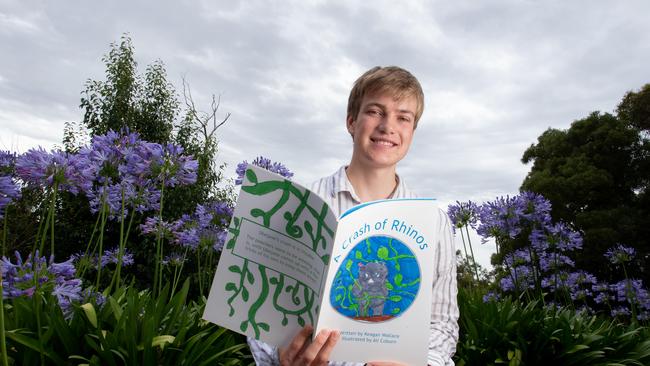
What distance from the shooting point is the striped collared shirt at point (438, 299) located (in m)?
1.87

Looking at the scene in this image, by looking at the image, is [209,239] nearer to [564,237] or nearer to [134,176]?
[134,176]

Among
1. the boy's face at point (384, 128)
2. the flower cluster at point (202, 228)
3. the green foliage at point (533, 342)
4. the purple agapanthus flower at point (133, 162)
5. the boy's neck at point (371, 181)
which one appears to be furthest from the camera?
the flower cluster at point (202, 228)

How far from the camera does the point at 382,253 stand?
1.56 m

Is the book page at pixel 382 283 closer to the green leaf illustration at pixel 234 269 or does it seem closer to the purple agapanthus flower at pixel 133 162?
the green leaf illustration at pixel 234 269

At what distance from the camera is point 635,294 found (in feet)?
23.0

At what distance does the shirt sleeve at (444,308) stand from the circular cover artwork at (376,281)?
336 mm

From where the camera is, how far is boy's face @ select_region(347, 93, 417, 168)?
205cm

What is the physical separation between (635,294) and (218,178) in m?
11.2

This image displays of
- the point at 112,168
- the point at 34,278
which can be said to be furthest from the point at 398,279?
the point at 112,168

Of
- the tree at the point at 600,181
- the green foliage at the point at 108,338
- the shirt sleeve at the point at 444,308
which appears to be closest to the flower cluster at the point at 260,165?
the green foliage at the point at 108,338

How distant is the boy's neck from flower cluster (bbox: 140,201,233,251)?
2060 millimetres

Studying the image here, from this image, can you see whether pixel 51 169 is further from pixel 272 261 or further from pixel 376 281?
pixel 376 281

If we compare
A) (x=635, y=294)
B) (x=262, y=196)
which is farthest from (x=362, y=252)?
(x=635, y=294)

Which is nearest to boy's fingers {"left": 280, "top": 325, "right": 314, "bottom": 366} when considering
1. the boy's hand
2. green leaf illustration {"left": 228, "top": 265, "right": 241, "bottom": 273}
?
the boy's hand
